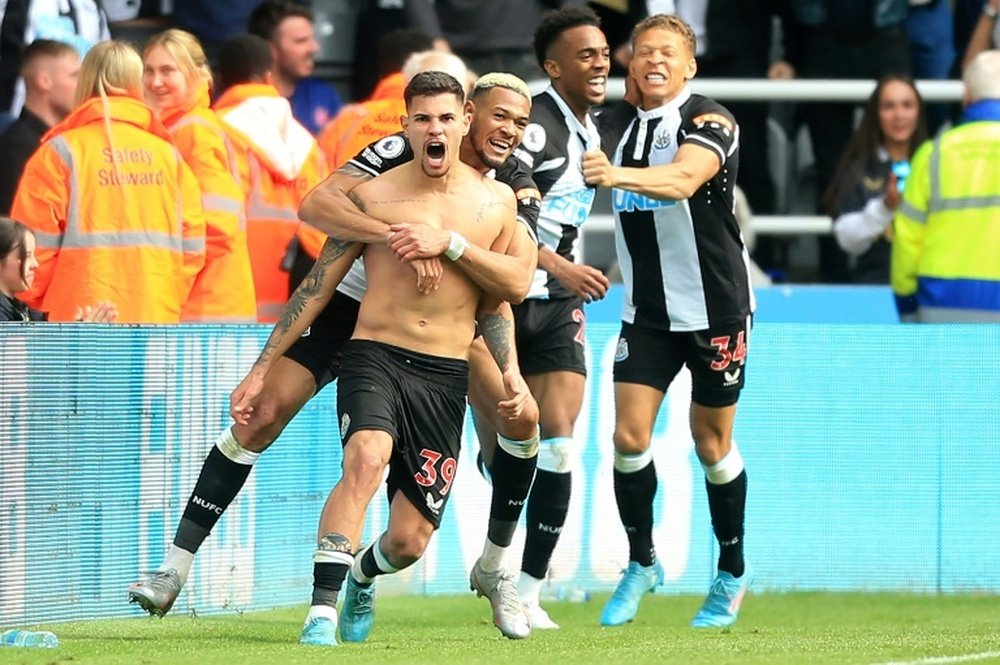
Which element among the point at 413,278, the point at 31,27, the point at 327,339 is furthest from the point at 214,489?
the point at 31,27

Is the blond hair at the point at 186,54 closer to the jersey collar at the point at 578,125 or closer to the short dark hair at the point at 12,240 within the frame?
the short dark hair at the point at 12,240

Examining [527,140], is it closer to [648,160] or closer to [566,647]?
[648,160]

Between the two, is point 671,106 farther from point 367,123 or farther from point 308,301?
point 367,123

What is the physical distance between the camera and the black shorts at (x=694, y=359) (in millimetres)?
9242

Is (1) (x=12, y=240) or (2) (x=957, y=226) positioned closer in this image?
(1) (x=12, y=240)

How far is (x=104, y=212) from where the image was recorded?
953cm

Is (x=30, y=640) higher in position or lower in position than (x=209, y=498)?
lower

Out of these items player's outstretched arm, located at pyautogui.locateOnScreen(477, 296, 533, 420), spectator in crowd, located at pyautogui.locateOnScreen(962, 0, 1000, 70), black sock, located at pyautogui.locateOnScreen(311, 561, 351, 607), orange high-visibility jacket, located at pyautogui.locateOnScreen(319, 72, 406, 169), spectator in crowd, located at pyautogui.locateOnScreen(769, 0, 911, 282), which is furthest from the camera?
spectator in crowd, located at pyautogui.locateOnScreen(962, 0, 1000, 70)

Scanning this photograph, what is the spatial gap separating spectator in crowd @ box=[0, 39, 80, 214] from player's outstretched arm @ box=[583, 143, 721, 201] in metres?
3.25

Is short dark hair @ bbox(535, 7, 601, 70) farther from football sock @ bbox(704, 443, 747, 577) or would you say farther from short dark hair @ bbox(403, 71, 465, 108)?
football sock @ bbox(704, 443, 747, 577)

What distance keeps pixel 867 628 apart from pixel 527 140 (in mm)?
2518

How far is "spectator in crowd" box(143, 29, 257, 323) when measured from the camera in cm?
1028

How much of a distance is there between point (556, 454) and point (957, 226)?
313 centimetres

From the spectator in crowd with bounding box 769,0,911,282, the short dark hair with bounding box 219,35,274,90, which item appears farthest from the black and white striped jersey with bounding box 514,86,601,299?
the spectator in crowd with bounding box 769,0,911,282
